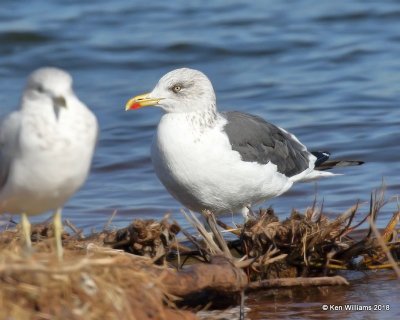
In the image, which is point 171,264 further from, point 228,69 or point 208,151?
point 228,69

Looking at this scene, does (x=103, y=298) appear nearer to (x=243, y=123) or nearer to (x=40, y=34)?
(x=243, y=123)

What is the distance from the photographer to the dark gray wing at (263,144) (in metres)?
6.68

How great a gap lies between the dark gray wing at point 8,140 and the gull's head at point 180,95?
7.80 feet

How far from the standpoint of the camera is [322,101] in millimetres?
11594

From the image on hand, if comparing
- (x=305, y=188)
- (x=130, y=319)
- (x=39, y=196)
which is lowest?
(x=305, y=188)

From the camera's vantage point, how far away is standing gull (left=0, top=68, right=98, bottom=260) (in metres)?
4.07

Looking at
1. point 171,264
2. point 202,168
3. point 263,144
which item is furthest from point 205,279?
point 263,144

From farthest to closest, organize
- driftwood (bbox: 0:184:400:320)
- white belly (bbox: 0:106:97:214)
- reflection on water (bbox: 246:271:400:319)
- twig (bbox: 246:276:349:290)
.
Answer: reflection on water (bbox: 246:271:400:319), twig (bbox: 246:276:349:290), white belly (bbox: 0:106:97:214), driftwood (bbox: 0:184:400:320)

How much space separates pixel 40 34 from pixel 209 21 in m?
2.61

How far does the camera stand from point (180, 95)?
6.74 metres

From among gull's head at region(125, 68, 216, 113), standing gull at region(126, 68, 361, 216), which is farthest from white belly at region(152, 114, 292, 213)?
gull's head at region(125, 68, 216, 113)

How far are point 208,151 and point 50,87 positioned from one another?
2.39 meters

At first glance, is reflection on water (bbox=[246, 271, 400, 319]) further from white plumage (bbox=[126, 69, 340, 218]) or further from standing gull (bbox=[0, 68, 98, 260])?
standing gull (bbox=[0, 68, 98, 260])

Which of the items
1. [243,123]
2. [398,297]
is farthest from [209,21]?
[398,297]
